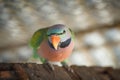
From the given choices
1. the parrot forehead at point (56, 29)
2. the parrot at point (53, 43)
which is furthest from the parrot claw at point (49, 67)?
the parrot forehead at point (56, 29)

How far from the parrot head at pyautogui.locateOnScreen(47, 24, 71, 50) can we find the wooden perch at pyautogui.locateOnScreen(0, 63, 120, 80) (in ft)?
0.32

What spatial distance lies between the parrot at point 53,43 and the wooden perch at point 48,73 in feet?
0.18

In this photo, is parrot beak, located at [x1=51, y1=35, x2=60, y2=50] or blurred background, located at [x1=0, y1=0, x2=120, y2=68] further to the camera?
blurred background, located at [x1=0, y1=0, x2=120, y2=68]

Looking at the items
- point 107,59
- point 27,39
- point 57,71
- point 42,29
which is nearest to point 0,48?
point 27,39

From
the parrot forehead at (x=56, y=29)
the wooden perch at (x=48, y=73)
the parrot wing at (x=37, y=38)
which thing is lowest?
the wooden perch at (x=48, y=73)

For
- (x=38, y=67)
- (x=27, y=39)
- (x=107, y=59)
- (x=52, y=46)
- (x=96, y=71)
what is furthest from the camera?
(x=107, y=59)

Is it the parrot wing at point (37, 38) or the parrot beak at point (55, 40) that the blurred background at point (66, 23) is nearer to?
the parrot wing at point (37, 38)

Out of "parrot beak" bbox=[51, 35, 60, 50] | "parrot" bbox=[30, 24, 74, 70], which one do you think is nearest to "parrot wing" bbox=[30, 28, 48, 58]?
"parrot" bbox=[30, 24, 74, 70]

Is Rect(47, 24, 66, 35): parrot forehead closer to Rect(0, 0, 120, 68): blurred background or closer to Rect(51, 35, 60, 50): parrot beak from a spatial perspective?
Rect(51, 35, 60, 50): parrot beak

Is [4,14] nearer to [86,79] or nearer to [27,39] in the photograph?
[27,39]

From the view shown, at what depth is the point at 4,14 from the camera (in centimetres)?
162

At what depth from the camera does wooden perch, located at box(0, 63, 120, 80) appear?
1.36 metres

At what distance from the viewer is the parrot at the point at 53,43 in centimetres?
154

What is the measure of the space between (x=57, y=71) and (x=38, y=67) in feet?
0.31
